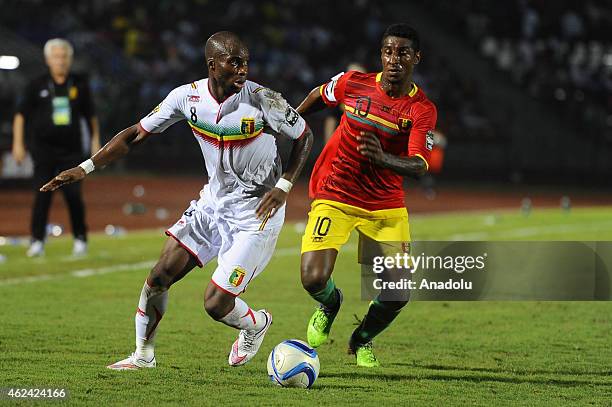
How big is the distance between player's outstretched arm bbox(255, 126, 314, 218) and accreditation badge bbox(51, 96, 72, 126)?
275 inches

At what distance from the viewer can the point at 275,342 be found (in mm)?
9242

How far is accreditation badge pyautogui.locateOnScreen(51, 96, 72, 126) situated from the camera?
1406 centimetres

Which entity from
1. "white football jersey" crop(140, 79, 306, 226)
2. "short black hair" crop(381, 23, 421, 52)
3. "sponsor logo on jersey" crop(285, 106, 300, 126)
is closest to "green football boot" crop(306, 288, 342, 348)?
"white football jersey" crop(140, 79, 306, 226)

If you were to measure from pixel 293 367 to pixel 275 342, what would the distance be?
1.97 metres

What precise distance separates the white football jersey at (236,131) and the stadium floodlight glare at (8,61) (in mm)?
19802

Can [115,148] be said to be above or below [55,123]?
below

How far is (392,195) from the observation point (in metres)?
8.30

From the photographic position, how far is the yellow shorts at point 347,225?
26.8 feet

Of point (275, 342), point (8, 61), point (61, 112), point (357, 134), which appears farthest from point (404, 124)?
point (8, 61)

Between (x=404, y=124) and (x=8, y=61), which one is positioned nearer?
(x=404, y=124)

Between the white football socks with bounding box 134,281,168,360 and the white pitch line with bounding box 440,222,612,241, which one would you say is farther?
the white pitch line with bounding box 440,222,612,241

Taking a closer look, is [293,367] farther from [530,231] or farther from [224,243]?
[530,231]

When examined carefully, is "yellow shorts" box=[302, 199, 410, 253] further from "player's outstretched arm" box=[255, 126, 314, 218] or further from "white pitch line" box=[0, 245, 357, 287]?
"white pitch line" box=[0, 245, 357, 287]

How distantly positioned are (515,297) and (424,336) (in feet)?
5.68
